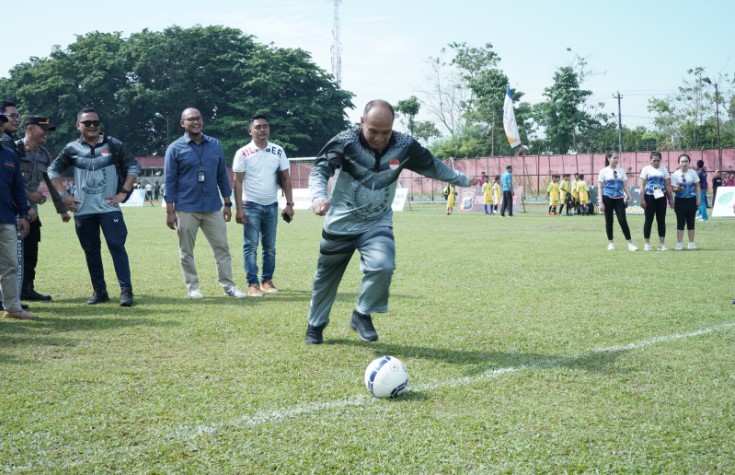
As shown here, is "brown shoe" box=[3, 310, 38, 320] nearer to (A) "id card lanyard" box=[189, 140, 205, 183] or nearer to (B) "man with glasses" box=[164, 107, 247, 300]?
(B) "man with glasses" box=[164, 107, 247, 300]

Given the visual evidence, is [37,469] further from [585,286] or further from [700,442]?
[585,286]

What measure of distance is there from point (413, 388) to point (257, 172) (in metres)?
5.17

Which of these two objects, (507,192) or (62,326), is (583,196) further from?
(62,326)

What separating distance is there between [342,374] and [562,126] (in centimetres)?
6423

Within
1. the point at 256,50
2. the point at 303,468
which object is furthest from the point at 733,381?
the point at 256,50

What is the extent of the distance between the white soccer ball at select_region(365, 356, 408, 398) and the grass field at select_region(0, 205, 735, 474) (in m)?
0.09

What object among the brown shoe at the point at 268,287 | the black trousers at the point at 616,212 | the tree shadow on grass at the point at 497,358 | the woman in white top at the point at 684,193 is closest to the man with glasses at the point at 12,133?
the brown shoe at the point at 268,287

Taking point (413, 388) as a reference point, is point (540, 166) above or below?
above

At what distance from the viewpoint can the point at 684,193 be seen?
14758 millimetres

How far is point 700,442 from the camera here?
381 centimetres

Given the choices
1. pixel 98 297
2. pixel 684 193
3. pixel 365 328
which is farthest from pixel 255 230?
pixel 684 193

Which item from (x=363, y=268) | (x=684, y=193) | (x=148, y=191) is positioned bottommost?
(x=363, y=268)

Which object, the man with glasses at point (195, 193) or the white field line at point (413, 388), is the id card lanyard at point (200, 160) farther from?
the white field line at point (413, 388)

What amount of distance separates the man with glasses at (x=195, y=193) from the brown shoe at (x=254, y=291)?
101 mm
